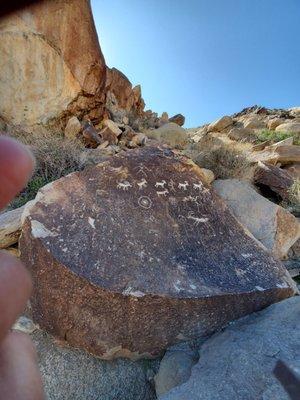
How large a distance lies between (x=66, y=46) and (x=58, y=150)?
159 inches

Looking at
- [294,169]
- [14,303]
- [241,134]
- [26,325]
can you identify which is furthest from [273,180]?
[241,134]

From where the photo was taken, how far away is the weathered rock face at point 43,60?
28.0 ft

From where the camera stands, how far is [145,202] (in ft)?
10.3

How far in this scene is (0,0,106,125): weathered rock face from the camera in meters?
8.53

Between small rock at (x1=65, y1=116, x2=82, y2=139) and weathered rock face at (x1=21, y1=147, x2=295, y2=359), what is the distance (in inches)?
210

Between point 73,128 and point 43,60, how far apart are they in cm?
176

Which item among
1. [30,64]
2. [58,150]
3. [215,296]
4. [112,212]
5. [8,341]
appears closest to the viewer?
[8,341]

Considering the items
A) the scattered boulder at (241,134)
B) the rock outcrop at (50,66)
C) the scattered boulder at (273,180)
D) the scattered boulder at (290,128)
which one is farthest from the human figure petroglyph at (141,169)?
the scattered boulder at (290,128)

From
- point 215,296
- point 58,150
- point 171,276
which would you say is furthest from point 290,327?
point 58,150

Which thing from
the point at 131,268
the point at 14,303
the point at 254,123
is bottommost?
the point at 131,268

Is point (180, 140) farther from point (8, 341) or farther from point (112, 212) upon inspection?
point (8, 341)

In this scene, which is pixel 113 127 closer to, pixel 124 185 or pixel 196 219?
pixel 124 185

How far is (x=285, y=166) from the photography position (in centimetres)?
890

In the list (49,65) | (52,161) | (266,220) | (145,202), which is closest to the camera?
(145,202)
